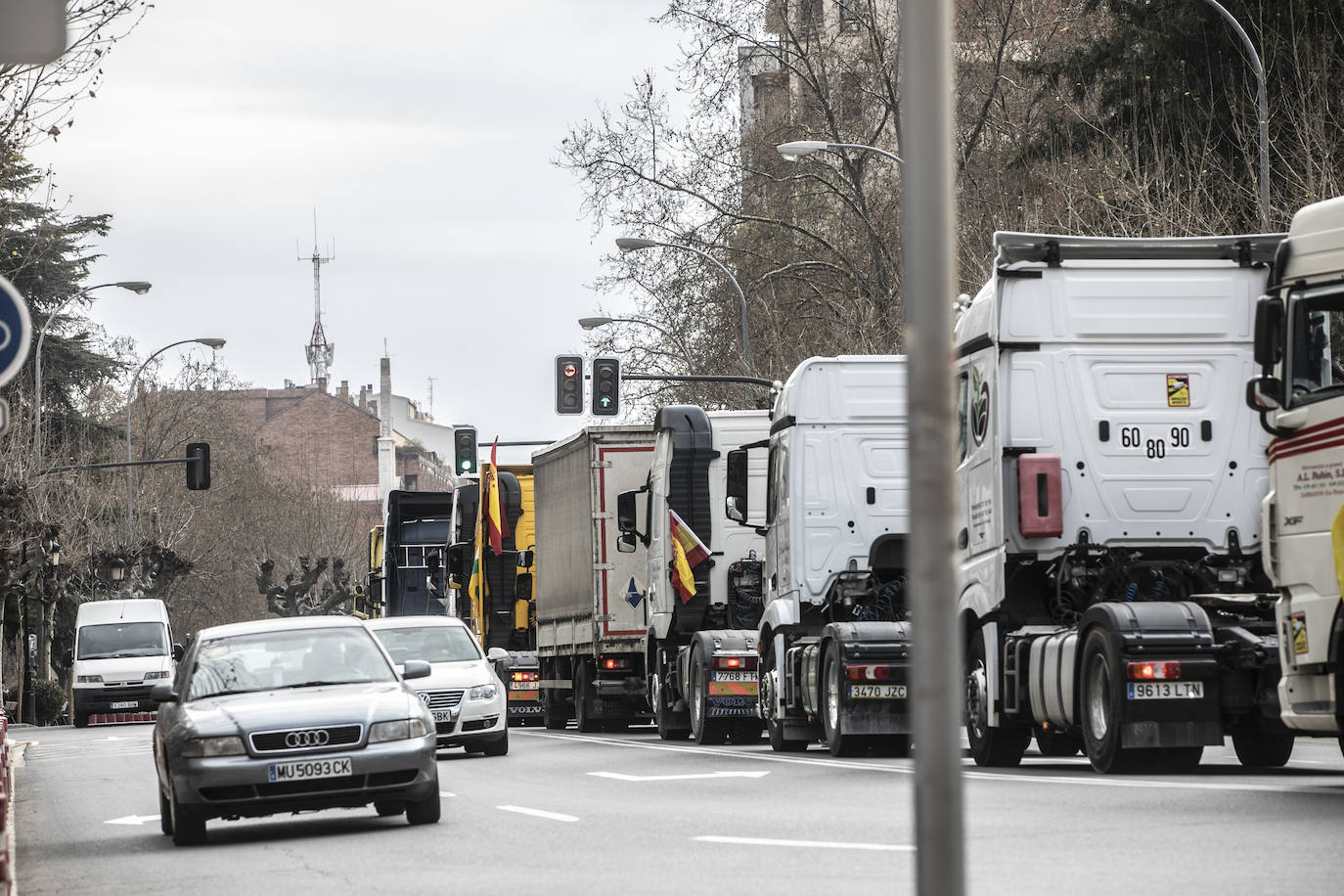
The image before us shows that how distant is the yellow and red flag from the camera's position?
35469mm

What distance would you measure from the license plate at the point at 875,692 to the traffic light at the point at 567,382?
2174 cm

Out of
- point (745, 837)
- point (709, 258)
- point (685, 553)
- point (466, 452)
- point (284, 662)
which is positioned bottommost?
point (745, 837)

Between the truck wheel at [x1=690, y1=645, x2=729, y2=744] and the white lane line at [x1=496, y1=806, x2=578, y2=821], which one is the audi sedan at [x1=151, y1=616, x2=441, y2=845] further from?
the truck wheel at [x1=690, y1=645, x2=729, y2=744]

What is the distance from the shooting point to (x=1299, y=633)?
12.8m

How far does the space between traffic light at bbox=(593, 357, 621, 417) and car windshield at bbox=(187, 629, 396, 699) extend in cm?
2550

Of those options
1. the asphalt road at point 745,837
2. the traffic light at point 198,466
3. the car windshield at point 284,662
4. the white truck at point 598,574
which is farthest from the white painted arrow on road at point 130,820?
the traffic light at point 198,466

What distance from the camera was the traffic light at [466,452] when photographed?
43.5 m

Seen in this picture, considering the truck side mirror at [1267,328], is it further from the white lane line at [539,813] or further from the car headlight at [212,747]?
the car headlight at [212,747]

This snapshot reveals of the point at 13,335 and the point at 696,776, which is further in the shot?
the point at 696,776

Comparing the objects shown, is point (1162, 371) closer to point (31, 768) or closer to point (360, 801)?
point (360, 801)

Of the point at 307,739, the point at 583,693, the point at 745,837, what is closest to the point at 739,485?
the point at 583,693

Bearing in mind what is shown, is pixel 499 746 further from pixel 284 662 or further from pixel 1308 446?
pixel 1308 446

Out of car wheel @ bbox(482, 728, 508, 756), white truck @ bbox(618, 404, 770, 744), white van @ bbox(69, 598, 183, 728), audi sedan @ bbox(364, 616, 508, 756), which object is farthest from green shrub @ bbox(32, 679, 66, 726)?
car wheel @ bbox(482, 728, 508, 756)

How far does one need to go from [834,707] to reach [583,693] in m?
11.0
